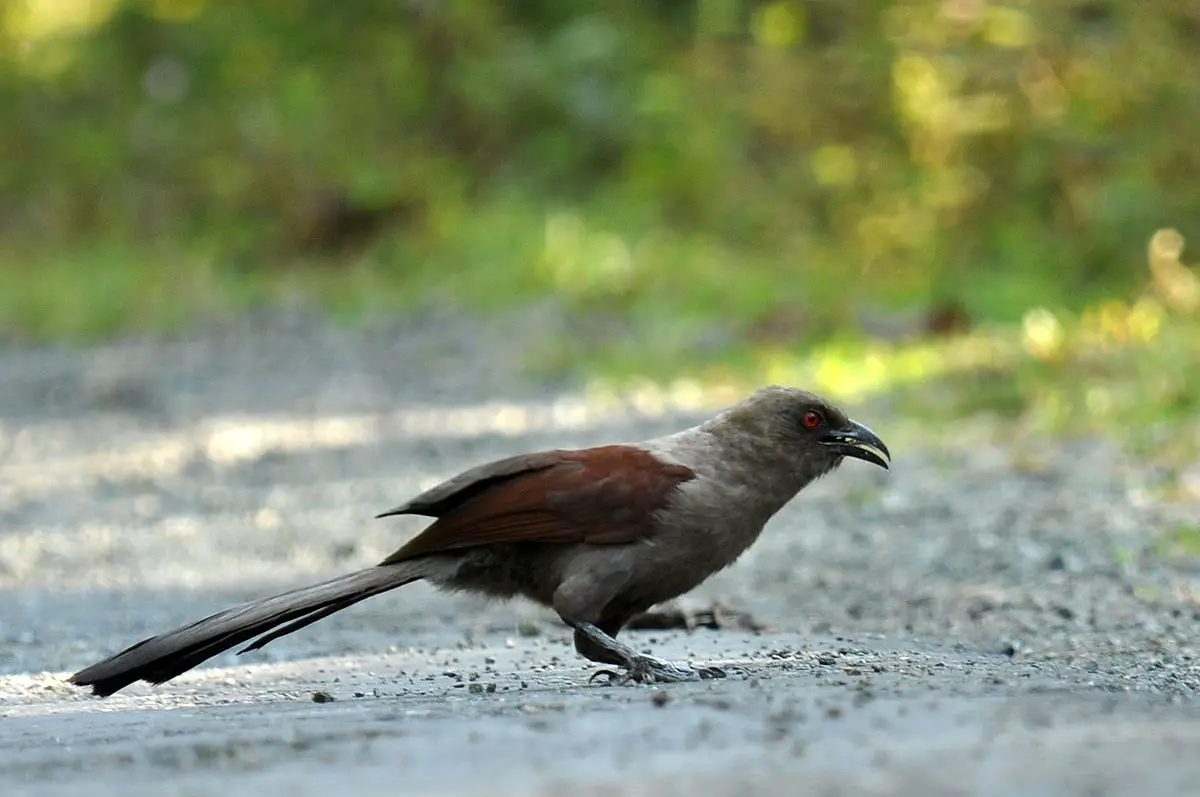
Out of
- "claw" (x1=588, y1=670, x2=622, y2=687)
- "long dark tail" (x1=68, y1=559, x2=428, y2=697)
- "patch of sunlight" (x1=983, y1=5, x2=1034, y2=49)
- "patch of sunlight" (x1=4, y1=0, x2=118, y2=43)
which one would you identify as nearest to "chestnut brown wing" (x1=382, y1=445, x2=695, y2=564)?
"long dark tail" (x1=68, y1=559, x2=428, y2=697)

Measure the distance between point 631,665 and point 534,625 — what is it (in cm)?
179

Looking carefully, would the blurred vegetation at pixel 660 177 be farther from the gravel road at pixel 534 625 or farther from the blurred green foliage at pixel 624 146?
the gravel road at pixel 534 625

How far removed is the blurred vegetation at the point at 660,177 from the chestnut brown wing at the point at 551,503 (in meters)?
5.39

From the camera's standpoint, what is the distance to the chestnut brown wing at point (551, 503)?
17.1 feet

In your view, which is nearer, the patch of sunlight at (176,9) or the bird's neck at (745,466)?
the bird's neck at (745,466)

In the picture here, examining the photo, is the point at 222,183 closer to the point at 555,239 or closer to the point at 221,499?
the point at 555,239

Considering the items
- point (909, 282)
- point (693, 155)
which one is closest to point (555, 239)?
point (693, 155)

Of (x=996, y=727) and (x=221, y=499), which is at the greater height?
(x=221, y=499)

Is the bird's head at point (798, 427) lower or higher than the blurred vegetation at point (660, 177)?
lower

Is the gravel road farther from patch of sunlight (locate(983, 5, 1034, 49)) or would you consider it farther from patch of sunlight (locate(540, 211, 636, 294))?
patch of sunlight (locate(983, 5, 1034, 49))

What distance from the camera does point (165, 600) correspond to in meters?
7.53

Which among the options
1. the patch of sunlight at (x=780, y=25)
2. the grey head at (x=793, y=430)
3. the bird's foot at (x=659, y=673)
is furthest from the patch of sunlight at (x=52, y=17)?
the bird's foot at (x=659, y=673)

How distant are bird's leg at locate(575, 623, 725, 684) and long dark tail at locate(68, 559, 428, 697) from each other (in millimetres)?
564

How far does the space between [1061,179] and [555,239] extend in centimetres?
556
